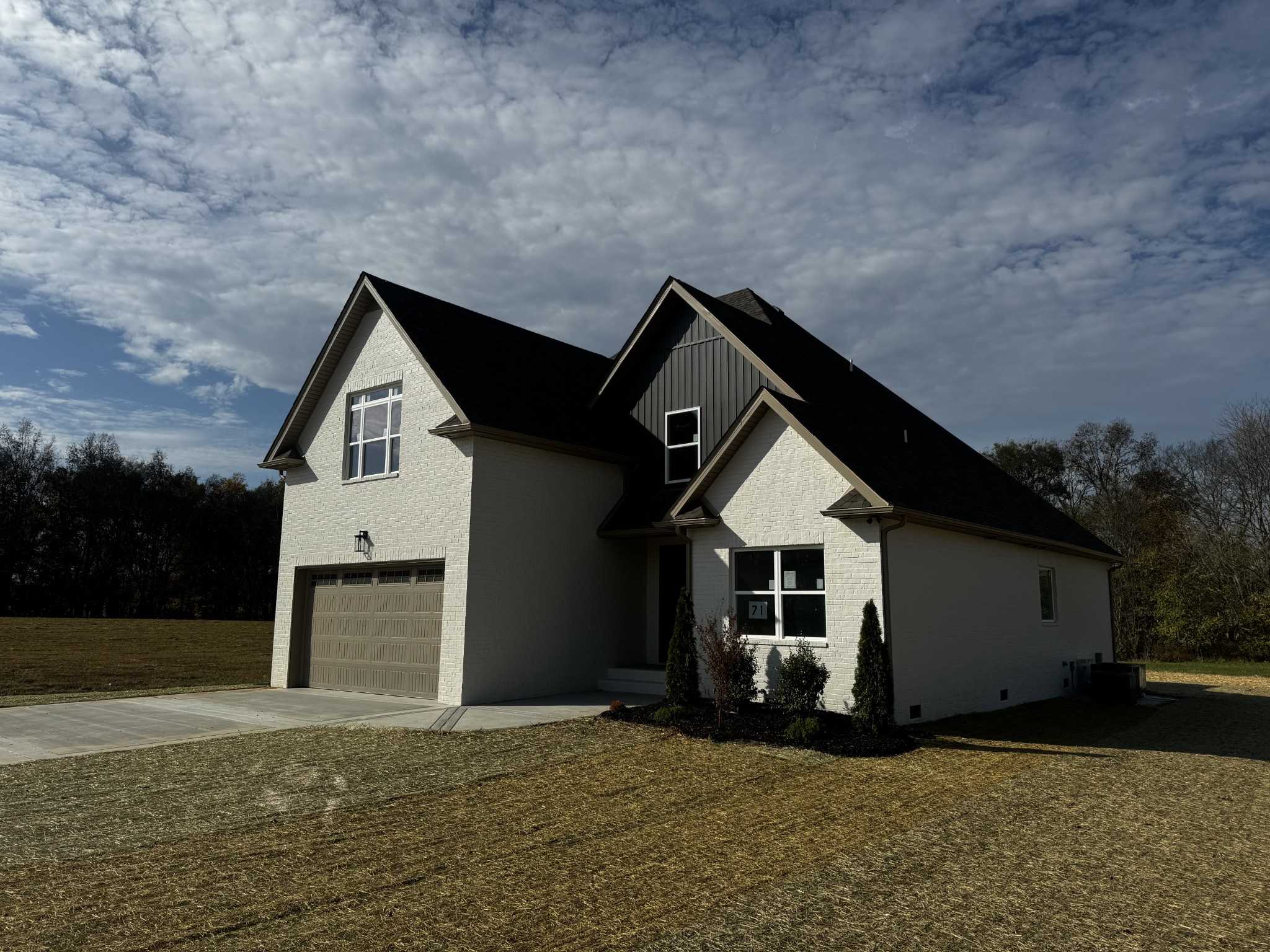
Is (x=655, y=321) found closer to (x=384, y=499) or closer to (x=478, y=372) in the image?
(x=478, y=372)

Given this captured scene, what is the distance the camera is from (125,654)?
2578 cm

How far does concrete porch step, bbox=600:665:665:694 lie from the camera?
1579 cm

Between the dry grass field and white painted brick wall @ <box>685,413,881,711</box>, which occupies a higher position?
white painted brick wall @ <box>685,413,881,711</box>

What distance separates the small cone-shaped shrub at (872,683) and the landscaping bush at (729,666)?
5.37ft

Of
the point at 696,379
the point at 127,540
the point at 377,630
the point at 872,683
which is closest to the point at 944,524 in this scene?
the point at 872,683

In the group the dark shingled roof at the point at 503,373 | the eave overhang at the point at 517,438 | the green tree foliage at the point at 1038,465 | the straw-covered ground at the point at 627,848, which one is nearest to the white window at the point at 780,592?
the straw-covered ground at the point at 627,848

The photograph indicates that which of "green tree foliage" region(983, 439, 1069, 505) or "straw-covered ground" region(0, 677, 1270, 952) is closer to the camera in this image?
"straw-covered ground" region(0, 677, 1270, 952)

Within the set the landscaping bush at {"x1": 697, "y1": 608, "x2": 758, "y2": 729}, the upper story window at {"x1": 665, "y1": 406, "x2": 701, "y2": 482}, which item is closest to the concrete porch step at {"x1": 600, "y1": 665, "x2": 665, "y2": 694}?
the landscaping bush at {"x1": 697, "y1": 608, "x2": 758, "y2": 729}

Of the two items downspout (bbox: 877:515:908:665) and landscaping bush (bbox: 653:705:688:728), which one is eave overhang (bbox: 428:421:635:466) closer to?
landscaping bush (bbox: 653:705:688:728)

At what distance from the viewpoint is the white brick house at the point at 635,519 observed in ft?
43.1

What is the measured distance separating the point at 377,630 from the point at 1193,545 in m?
29.9

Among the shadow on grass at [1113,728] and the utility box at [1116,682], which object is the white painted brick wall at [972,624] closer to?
the shadow on grass at [1113,728]

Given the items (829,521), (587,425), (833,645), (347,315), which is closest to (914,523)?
(829,521)

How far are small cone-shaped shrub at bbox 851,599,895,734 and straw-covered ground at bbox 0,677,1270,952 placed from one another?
2.47 feet
